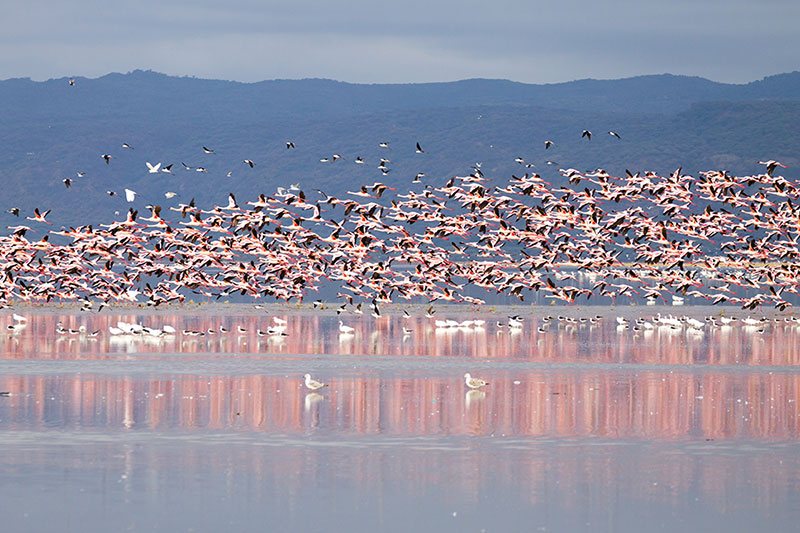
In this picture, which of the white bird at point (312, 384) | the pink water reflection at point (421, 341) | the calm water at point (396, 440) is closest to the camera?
the calm water at point (396, 440)

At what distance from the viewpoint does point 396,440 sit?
20.2 metres

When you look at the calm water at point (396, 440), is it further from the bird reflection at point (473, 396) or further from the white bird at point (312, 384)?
the white bird at point (312, 384)

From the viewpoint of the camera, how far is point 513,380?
28.8m

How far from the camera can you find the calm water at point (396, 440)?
15391 mm

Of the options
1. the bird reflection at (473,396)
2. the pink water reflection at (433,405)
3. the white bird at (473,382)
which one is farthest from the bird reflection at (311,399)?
the white bird at (473,382)

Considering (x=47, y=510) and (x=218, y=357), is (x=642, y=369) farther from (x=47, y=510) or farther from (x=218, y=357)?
(x=47, y=510)

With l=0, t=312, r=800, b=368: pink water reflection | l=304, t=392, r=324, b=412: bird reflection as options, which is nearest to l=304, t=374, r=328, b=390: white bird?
l=304, t=392, r=324, b=412: bird reflection

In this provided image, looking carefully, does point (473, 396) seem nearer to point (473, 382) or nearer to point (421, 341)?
point (473, 382)

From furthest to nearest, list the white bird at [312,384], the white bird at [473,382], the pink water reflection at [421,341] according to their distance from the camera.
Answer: the pink water reflection at [421,341], the white bird at [473,382], the white bird at [312,384]

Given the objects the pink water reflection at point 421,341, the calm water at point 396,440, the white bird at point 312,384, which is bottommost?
the calm water at point 396,440

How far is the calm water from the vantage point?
50.5 ft

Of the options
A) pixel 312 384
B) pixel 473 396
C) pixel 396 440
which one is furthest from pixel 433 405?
pixel 396 440

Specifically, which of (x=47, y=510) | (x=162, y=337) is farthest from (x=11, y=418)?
(x=162, y=337)

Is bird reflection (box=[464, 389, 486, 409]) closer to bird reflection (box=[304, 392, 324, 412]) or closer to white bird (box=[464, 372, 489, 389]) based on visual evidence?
white bird (box=[464, 372, 489, 389])
